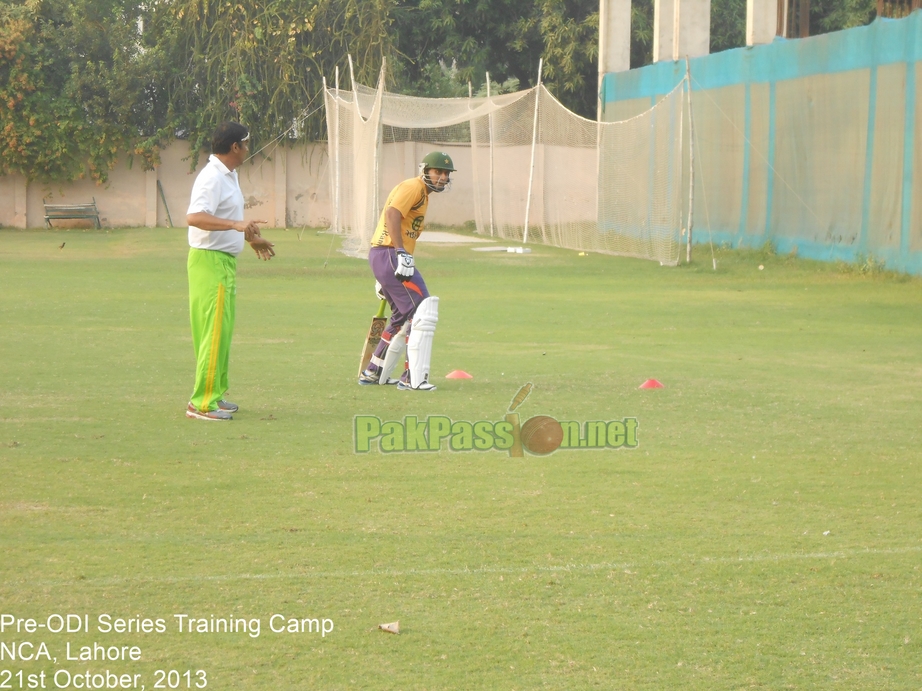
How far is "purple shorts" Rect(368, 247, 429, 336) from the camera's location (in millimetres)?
9953

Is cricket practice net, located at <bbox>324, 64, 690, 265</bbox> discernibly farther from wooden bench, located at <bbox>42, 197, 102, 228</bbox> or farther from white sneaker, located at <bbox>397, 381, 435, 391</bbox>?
white sneaker, located at <bbox>397, 381, 435, 391</bbox>

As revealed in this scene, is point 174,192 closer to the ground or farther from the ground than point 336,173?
closer to the ground

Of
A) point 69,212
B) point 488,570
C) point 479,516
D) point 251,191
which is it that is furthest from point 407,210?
point 251,191

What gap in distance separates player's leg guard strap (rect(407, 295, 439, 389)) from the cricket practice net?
1246 centimetres

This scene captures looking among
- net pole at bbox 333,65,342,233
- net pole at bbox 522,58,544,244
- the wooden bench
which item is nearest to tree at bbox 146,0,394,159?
the wooden bench

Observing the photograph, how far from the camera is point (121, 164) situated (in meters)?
34.3

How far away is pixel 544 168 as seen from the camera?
27797 millimetres

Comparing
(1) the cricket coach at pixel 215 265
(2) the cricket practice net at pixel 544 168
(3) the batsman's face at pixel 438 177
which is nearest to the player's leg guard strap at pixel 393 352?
(3) the batsman's face at pixel 438 177

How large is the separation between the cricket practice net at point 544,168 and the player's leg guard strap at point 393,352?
12.3 m

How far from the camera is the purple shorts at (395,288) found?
995cm

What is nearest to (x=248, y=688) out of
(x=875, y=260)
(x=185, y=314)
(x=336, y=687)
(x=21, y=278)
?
(x=336, y=687)

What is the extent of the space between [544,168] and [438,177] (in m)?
18.0

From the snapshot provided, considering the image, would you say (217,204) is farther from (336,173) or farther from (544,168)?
(336,173)

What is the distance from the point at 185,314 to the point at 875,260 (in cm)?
1066
